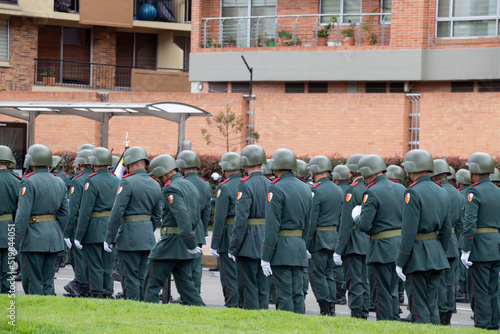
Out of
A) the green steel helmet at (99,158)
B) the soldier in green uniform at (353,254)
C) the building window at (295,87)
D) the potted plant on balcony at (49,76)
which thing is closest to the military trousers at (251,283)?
the soldier in green uniform at (353,254)

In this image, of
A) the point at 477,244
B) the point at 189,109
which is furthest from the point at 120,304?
the point at 189,109

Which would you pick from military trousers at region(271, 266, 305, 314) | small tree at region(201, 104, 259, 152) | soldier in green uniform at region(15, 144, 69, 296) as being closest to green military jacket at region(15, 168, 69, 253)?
soldier in green uniform at region(15, 144, 69, 296)

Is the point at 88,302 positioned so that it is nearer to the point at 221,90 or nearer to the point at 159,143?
the point at 159,143

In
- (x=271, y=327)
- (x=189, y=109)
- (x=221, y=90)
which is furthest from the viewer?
(x=221, y=90)

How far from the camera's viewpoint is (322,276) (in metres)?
11.4

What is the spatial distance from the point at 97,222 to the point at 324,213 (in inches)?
131

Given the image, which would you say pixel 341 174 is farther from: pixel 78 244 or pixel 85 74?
pixel 85 74

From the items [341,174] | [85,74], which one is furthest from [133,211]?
[85,74]

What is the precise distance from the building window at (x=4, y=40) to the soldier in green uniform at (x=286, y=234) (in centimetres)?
2624

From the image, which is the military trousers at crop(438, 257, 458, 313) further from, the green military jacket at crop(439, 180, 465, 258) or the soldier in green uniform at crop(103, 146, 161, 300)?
the soldier in green uniform at crop(103, 146, 161, 300)

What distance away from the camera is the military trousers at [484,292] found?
1052 centimetres

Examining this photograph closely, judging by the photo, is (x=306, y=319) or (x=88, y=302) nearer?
(x=306, y=319)

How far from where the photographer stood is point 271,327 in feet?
26.3

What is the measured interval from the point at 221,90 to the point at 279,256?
66.2 feet
